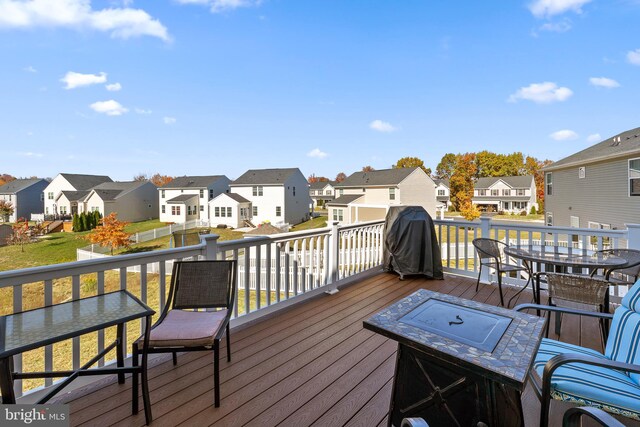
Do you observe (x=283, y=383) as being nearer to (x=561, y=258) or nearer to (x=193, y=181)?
(x=561, y=258)

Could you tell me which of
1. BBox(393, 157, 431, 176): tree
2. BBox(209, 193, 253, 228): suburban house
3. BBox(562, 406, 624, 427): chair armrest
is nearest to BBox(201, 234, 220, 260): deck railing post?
BBox(562, 406, 624, 427): chair armrest

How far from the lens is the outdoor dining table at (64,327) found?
1431 millimetres

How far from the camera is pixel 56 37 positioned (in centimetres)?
1112

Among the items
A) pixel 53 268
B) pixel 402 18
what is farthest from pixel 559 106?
pixel 53 268

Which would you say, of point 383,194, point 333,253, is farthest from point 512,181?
point 333,253

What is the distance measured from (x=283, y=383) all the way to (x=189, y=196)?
3119cm

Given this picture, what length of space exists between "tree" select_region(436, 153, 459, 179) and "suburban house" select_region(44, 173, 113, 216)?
47.8 meters

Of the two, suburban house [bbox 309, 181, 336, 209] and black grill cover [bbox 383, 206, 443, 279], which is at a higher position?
suburban house [bbox 309, 181, 336, 209]

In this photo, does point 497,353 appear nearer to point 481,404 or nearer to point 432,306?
point 481,404

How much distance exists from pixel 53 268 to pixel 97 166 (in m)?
47.4

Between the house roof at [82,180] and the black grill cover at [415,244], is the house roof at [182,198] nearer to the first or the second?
the house roof at [82,180]

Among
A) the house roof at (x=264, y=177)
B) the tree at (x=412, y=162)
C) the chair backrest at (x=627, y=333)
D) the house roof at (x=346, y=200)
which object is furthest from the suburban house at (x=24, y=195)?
the tree at (x=412, y=162)

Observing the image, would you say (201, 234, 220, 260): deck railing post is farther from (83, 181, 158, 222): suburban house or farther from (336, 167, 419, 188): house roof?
(83, 181, 158, 222): suburban house

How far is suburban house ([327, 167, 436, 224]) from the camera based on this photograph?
80.7 feet
